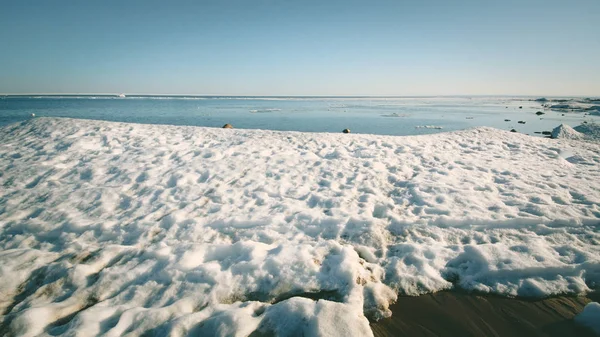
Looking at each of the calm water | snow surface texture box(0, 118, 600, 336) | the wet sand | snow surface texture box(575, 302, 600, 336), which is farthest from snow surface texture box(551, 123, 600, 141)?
snow surface texture box(575, 302, 600, 336)

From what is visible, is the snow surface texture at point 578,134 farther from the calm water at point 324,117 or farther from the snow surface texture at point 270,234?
the calm water at point 324,117

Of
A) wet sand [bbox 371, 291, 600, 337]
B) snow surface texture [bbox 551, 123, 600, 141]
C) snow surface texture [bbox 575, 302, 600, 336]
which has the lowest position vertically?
wet sand [bbox 371, 291, 600, 337]

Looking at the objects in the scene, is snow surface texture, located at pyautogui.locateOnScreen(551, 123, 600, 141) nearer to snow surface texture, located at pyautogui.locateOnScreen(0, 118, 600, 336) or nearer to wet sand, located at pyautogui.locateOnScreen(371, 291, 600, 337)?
snow surface texture, located at pyautogui.locateOnScreen(0, 118, 600, 336)

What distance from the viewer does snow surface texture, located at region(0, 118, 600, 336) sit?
3531mm

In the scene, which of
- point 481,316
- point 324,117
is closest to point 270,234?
point 481,316

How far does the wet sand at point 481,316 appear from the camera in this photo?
333cm

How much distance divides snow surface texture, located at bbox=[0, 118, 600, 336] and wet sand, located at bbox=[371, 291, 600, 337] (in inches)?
6.5

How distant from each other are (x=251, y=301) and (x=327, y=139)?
349 inches

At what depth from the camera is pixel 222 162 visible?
352 inches

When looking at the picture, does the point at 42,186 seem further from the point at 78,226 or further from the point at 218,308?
the point at 218,308

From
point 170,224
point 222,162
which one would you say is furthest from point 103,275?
point 222,162

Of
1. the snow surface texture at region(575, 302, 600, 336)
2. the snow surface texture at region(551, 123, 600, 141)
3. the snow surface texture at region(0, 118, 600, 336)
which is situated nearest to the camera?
the snow surface texture at region(575, 302, 600, 336)

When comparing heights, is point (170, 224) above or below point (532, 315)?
above

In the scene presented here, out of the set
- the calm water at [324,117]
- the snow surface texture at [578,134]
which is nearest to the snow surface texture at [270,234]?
the snow surface texture at [578,134]
